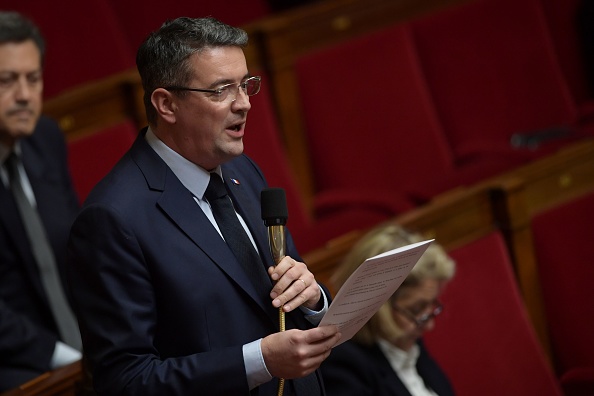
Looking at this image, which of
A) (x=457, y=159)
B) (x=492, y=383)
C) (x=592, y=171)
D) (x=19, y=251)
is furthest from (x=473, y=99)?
(x=19, y=251)

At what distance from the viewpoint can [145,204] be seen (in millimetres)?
403

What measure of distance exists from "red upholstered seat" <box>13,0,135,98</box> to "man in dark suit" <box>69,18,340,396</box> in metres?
0.56

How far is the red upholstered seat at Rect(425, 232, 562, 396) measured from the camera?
0.70m

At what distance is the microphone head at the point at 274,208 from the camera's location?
16.0 inches

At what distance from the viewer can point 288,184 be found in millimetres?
900

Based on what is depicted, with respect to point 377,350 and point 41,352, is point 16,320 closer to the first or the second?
point 41,352

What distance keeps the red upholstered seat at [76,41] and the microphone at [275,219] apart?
1.94 feet

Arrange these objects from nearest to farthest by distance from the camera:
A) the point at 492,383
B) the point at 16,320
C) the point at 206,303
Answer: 1. the point at 206,303
2. the point at 16,320
3. the point at 492,383

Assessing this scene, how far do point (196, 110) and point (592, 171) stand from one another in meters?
0.53

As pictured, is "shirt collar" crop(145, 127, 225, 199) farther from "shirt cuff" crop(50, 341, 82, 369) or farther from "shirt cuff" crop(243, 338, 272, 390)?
"shirt cuff" crop(50, 341, 82, 369)

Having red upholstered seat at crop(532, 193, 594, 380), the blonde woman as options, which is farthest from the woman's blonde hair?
red upholstered seat at crop(532, 193, 594, 380)

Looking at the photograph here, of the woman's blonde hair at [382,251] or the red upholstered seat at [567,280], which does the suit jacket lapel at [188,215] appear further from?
the red upholstered seat at [567,280]

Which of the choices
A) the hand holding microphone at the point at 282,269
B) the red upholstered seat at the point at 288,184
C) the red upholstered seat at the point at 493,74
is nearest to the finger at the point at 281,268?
the hand holding microphone at the point at 282,269

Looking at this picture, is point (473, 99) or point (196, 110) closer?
point (196, 110)
